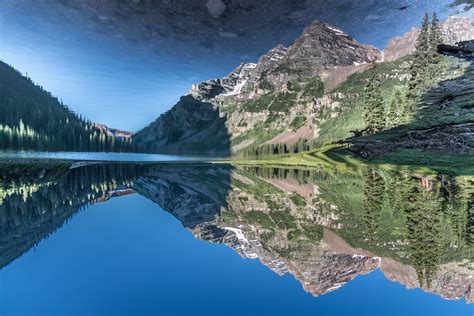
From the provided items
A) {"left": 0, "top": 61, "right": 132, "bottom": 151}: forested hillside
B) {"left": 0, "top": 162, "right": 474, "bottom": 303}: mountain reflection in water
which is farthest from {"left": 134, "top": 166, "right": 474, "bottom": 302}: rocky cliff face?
{"left": 0, "top": 61, "right": 132, "bottom": 151}: forested hillside

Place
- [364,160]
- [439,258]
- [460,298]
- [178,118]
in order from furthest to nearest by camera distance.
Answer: [178,118], [364,160], [439,258], [460,298]

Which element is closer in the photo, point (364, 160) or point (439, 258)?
point (439, 258)

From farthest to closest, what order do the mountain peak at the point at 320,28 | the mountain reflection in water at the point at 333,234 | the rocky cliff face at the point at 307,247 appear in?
the mountain peak at the point at 320,28 < the mountain reflection in water at the point at 333,234 < the rocky cliff face at the point at 307,247

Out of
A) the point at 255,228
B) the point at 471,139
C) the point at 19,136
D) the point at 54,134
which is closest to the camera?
the point at 255,228

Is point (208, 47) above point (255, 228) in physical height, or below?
above

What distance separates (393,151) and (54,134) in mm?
96676

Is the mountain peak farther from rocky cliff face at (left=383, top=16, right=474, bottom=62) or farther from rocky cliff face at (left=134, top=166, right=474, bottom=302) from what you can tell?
rocky cliff face at (left=134, top=166, right=474, bottom=302)

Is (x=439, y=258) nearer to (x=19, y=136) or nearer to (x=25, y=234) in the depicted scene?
(x=25, y=234)

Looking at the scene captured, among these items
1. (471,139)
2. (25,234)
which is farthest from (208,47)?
(471,139)

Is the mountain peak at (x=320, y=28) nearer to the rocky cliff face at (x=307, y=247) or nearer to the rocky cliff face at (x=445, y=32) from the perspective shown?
the rocky cliff face at (x=445, y=32)

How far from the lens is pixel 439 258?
174 inches

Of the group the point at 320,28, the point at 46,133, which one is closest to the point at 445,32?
the point at 320,28

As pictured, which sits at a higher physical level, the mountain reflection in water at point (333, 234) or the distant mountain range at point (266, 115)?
the distant mountain range at point (266, 115)

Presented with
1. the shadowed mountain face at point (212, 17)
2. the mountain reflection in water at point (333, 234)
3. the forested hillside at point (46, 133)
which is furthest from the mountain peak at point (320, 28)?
the forested hillside at point (46, 133)
